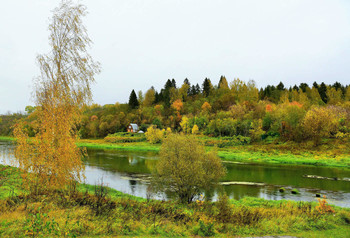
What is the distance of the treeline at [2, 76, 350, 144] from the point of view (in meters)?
60.0

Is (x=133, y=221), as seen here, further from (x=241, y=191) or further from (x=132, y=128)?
(x=132, y=128)

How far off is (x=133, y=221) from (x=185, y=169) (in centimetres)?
819

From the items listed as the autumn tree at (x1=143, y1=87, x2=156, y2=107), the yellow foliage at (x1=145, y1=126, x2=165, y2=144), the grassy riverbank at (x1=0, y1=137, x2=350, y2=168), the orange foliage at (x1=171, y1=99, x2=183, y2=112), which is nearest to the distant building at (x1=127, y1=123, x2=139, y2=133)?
the orange foliage at (x1=171, y1=99, x2=183, y2=112)

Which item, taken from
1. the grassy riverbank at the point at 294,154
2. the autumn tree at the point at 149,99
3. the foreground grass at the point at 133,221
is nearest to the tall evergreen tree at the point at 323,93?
the grassy riverbank at the point at 294,154

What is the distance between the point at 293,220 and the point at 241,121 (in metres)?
64.0

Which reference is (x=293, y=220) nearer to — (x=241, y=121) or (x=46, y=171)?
(x=46, y=171)

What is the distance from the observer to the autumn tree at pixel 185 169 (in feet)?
58.6

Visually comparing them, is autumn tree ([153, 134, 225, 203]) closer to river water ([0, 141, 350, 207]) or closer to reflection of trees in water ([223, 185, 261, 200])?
river water ([0, 141, 350, 207])

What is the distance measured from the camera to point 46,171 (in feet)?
43.1

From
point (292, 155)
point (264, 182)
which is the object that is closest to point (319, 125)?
point (292, 155)

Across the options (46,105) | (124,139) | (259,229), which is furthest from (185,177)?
(124,139)

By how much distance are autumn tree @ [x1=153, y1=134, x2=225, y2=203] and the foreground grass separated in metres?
4.05

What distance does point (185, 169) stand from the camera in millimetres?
17766

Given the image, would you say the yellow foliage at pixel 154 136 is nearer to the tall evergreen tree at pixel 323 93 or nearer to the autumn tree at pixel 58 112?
the autumn tree at pixel 58 112
